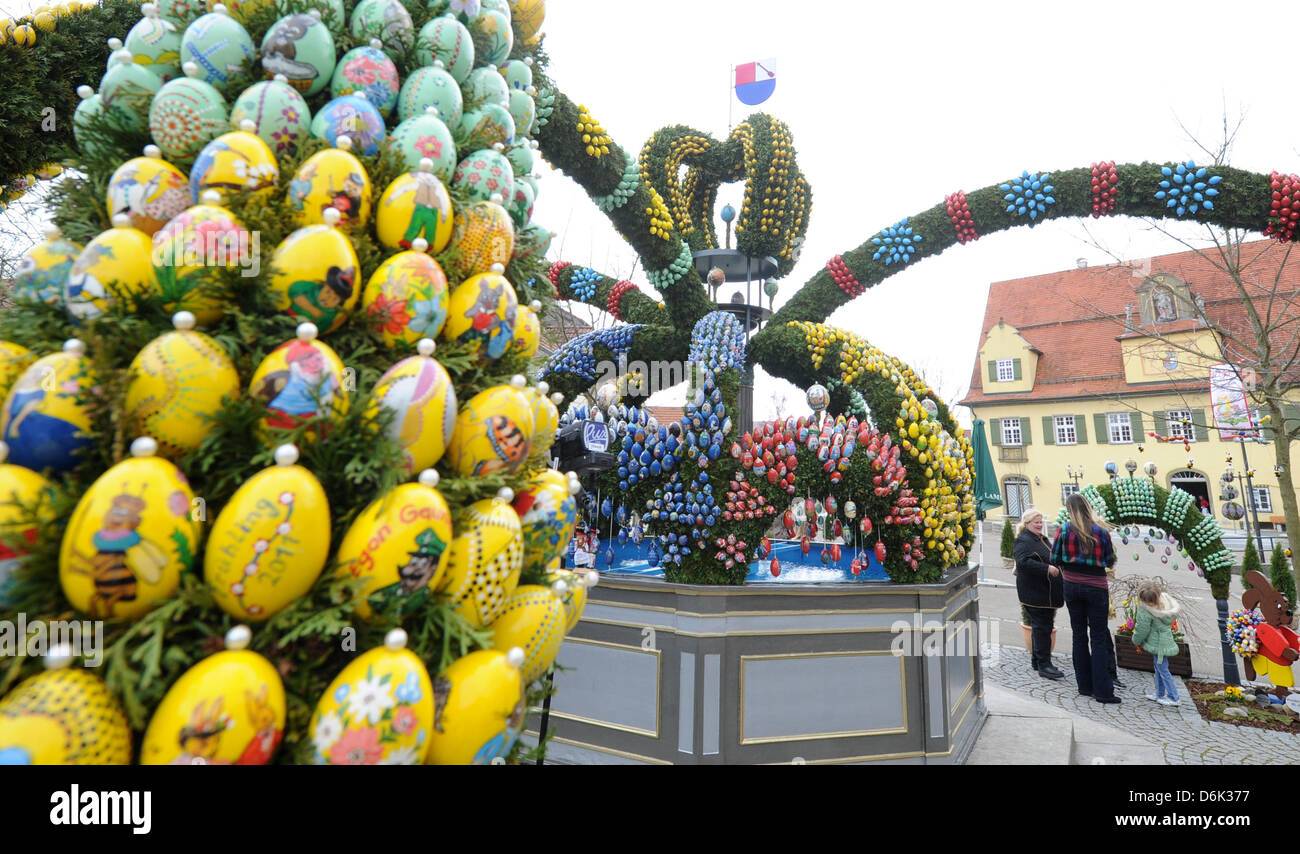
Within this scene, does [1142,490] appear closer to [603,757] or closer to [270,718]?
[603,757]

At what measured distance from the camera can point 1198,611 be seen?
443 inches

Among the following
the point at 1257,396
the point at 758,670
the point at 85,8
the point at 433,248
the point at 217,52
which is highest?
the point at 85,8

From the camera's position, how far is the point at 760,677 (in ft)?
14.9

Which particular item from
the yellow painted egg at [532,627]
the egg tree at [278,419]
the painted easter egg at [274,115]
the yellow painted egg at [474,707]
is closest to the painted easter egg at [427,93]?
the egg tree at [278,419]

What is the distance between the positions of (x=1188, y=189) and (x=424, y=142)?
759 cm

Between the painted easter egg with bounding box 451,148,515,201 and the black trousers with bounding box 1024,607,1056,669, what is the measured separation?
8.86 metres

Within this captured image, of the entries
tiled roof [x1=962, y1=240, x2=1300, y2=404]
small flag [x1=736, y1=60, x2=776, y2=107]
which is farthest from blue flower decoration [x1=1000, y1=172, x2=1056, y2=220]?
tiled roof [x1=962, y1=240, x2=1300, y2=404]

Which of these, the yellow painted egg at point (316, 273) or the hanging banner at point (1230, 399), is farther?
the hanging banner at point (1230, 399)

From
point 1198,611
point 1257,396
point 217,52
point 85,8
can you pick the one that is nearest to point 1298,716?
point 1257,396

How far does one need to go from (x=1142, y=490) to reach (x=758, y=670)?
23.4ft

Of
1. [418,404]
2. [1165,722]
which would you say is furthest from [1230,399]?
[418,404]

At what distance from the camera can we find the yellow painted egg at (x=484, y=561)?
4.86 feet

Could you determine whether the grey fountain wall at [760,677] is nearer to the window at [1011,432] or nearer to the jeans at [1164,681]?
the jeans at [1164,681]

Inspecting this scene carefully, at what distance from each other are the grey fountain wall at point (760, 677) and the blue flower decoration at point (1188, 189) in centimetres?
478
